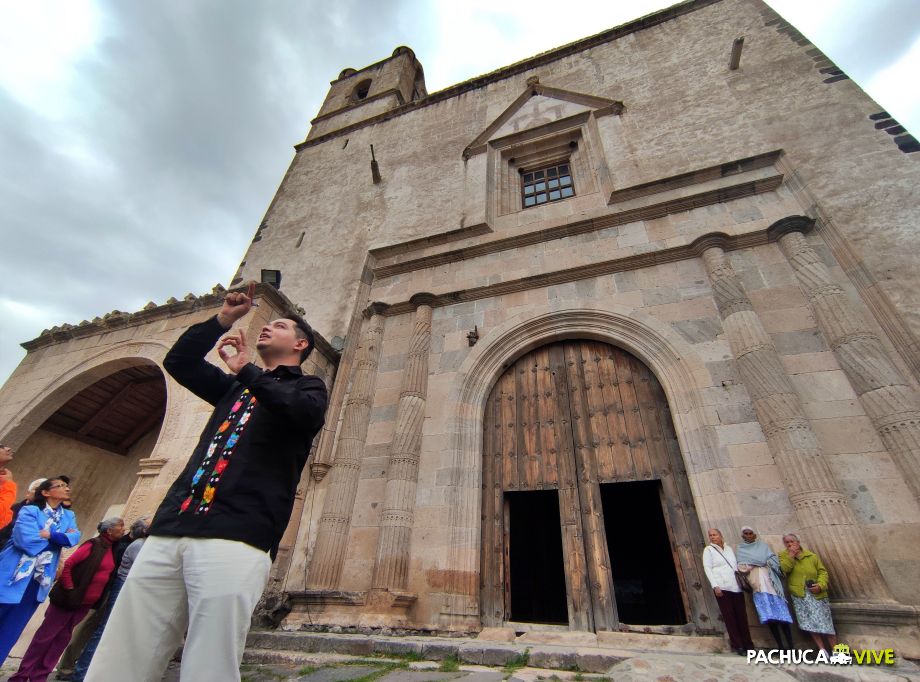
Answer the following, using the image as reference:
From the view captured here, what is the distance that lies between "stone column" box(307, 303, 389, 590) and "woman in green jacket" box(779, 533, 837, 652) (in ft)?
16.4

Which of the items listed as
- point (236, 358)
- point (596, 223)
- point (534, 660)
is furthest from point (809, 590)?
point (596, 223)

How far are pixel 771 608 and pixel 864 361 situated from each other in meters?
2.97

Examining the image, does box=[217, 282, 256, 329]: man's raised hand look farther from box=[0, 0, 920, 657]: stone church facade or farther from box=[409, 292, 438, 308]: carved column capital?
box=[409, 292, 438, 308]: carved column capital

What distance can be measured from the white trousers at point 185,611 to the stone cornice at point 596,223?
699 cm

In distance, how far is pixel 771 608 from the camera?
3.95 m

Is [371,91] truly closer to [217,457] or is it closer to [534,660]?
[217,457]

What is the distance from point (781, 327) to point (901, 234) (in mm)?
2108

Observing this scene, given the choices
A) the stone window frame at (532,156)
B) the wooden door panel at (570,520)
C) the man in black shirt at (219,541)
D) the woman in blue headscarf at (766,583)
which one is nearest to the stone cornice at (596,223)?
the stone window frame at (532,156)

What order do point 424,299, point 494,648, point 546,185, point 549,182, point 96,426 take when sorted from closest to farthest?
1. point 494,648
2. point 424,299
3. point 96,426
4. point 546,185
5. point 549,182

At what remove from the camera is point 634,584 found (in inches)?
354

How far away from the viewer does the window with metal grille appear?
938 cm

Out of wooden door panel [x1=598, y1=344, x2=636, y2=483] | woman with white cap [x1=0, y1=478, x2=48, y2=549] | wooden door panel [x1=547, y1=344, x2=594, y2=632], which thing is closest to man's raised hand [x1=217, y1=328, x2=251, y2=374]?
woman with white cap [x1=0, y1=478, x2=48, y2=549]

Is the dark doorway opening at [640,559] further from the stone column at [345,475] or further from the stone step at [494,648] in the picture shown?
the stone column at [345,475]

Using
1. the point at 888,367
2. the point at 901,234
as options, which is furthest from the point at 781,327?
the point at 901,234
